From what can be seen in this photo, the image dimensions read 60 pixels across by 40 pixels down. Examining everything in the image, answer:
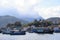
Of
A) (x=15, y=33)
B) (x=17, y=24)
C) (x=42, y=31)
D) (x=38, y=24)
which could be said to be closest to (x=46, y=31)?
(x=42, y=31)

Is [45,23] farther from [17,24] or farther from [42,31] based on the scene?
[42,31]

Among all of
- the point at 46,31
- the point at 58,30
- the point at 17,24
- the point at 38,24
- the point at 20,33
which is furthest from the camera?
the point at 17,24

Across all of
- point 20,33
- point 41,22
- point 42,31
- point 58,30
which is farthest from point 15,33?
point 41,22

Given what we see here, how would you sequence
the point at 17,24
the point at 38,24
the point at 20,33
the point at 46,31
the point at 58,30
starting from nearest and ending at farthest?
the point at 20,33
the point at 46,31
the point at 58,30
the point at 38,24
the point at 17,24

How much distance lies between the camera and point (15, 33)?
7356 centimetres

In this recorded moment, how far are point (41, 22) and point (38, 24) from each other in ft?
12.8

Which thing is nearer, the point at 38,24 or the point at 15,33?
the point at 15,33

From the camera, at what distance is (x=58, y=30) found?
4082 inches

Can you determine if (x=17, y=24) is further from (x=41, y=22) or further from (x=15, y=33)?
(x=15, y=33)

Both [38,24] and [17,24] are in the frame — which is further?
[17,24]

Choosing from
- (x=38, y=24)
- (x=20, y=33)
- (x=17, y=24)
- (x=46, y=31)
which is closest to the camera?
(x=20, y=33)

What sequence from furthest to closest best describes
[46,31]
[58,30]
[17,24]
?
[17,24], [58,30], [46,31]

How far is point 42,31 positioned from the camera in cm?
8450

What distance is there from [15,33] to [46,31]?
14.4 metres
